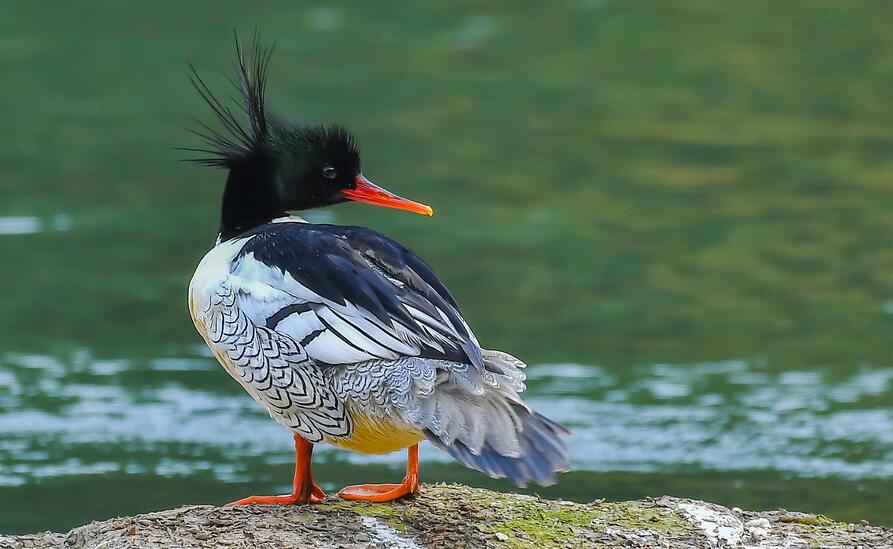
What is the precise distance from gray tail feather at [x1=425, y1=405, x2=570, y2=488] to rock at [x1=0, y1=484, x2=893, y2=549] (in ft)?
1.49

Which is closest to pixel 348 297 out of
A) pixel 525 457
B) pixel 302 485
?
pixel 302 485

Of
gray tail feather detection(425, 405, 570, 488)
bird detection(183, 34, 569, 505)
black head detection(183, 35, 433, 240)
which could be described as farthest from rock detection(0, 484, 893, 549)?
black head detection(183, 35, 433, 240)

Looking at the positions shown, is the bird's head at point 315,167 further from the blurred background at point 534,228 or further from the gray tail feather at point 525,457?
the blurred background at point 534,228

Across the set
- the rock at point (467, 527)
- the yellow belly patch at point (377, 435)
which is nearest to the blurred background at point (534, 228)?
the rock at point (467, 527)

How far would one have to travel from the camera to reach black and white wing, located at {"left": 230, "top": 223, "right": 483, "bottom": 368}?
504 cm

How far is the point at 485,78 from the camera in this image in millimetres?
17047

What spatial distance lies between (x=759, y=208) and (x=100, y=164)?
6088 millimetres

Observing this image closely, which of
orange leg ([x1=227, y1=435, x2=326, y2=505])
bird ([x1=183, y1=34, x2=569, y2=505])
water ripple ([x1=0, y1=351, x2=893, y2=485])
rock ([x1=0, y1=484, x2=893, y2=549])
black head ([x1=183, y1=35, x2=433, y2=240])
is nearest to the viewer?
bird ([x1=183, y1=34, x2=569, y2=505])

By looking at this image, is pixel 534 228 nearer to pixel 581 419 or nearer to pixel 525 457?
pixel 581 419

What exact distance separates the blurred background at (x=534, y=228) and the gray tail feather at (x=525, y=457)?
2902mm

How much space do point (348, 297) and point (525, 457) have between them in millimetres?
871

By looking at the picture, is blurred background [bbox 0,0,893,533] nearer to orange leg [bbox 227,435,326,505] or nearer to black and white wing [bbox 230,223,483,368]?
orange leg [bbox 227,435,326,505]

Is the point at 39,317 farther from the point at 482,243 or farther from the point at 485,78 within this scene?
the point at 485,78

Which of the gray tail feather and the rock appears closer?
the gray tail feather
